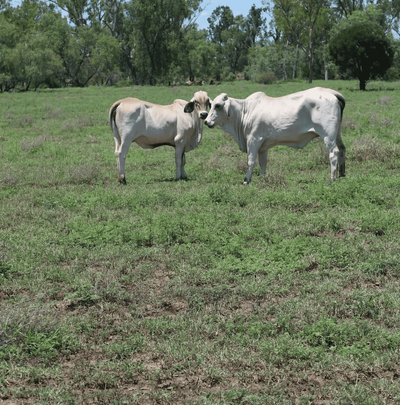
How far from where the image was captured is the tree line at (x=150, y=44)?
50.3 m

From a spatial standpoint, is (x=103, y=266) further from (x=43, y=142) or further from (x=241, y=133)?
(x=43, y=142)

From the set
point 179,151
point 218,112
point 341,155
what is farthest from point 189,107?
point 341,155

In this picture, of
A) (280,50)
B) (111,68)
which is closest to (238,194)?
(111,68)

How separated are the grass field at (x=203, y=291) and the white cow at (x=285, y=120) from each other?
69cm

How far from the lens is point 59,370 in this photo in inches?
170

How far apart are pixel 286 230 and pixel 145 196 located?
9.90 ft

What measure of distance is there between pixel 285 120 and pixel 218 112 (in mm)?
1401

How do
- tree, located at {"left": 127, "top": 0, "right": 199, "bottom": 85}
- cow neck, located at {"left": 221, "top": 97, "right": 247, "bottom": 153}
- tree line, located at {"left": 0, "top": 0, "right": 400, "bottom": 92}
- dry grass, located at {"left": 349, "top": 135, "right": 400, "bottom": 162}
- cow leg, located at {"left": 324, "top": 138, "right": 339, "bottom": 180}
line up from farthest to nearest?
tree, located at {"left": 127, "top": 0, "right": 199, "bottom": 85} < tree line, located at {"left": 0, "top": 0, "right": 400, "bottom": 92} < dry grass, located at {"left": 349, "top": 135, "right": 400, "bottom": 162} < cow neck, located at {"left": 221, "top": 97, "right": 247, "bottom": 153} < cow leg, located at {"left": 324, "top": 138, "right": 339, "bottom": 180}

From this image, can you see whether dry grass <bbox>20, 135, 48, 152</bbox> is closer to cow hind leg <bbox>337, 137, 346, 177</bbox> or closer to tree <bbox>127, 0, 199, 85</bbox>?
cow hind leg <bbox>337, 137, 346, 177</bbox>

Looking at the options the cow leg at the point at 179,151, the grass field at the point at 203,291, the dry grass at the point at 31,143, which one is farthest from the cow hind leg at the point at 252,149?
the dry grass at the point at 31,143

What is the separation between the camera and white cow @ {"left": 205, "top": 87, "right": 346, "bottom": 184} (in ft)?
34.5

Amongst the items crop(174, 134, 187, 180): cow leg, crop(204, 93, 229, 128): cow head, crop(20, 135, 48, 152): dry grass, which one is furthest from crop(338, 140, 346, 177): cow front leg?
crop(20, 135, 48, 152): dry grass

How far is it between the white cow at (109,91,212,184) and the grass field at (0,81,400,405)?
81 centimetres

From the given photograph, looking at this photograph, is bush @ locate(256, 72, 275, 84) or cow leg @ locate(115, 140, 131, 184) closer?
cow leg @ locate(115, 140, 131, 184)
